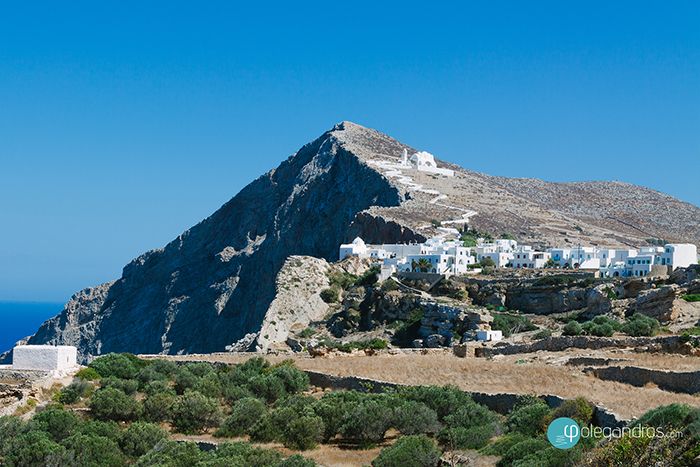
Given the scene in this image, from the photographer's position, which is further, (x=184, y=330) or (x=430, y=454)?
(x=184, y=330)

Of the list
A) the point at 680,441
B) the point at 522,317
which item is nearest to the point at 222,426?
the point at 680,441

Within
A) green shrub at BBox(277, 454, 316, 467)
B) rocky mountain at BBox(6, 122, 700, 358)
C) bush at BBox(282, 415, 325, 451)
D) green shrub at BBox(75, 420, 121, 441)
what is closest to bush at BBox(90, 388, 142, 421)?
green shrub at BBox(75, 420, 121, 441)

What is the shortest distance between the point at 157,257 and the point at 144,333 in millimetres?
14939

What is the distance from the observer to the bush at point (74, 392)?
1005 inches

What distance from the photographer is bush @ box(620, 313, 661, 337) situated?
3053 cm

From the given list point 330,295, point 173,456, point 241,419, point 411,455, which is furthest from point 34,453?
point 330,295

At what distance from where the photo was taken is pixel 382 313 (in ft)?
152

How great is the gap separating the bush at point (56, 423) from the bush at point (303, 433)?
5047 millimetres

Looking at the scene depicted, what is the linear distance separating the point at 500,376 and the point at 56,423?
10.1m

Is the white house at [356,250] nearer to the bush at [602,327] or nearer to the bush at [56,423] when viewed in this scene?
the bush at [602,327]

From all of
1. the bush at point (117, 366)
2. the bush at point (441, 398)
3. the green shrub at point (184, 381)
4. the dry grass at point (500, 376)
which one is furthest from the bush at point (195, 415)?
the bush at point (117, 366)

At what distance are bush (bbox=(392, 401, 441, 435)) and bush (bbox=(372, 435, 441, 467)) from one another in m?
1.92

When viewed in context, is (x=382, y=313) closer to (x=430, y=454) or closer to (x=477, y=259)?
(x=477, y=259)

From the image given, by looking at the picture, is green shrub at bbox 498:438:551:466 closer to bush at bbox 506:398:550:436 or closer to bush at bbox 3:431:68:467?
bush at bbox 506:398:550:436
